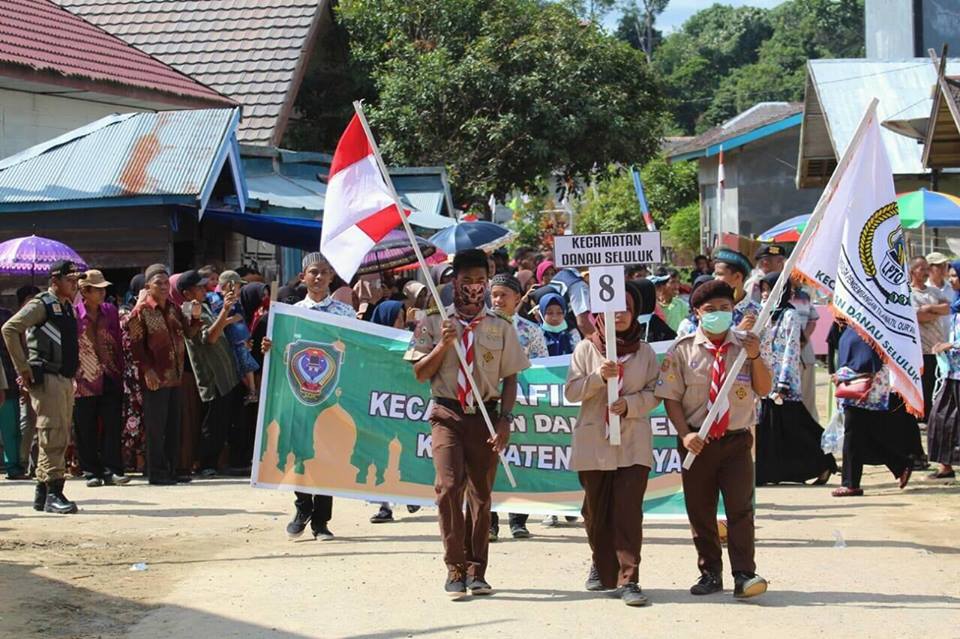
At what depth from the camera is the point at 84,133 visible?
721 inches

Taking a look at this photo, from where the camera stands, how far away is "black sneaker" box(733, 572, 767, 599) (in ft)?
25.9

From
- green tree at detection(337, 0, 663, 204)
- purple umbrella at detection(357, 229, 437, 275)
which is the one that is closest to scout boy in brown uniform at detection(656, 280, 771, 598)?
purple umbrella at detection(357, 229, 437, 275)

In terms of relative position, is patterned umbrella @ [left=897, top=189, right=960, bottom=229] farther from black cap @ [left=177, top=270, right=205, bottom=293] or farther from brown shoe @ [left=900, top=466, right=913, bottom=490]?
black cap @ [left=177, top=270, right=205, bottom=293]

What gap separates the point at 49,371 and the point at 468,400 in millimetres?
4460

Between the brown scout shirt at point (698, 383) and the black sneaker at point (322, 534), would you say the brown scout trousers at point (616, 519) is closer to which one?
the brown scout shirt at point (698, 383)

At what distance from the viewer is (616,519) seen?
8094 mm

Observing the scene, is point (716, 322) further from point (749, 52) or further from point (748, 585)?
point (749, 52)

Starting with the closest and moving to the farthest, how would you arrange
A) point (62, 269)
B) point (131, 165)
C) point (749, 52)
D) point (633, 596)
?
point (633, 596) → point (62, 269) → point (131, 165) → point (749, 52)

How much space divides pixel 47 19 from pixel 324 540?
1485 cm

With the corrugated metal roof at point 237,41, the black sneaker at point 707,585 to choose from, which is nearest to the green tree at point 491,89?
the corrugated metal roof at point 237,41

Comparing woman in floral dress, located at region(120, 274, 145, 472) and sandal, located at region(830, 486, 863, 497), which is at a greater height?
woman in floral dress, located at region(120, 274, 145, 472)

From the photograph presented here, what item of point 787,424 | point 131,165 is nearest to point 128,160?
point 131,165

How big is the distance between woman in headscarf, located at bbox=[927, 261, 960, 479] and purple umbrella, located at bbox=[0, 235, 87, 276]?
819 cm

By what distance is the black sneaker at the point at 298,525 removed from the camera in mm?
10445
